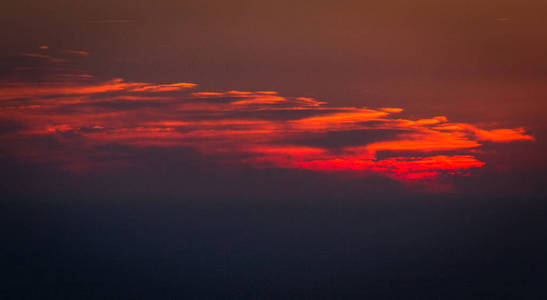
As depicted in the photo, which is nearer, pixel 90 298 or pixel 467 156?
pixel 467 156

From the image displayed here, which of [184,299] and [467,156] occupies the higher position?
[467,156]

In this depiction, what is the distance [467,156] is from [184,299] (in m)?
6.65

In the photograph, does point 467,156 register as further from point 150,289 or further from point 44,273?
point 44,273

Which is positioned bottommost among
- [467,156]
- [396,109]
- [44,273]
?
[44,273]

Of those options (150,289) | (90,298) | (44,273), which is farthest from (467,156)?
(44,273)

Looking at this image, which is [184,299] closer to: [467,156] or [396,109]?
[396,109]

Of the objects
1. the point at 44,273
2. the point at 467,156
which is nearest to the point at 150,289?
the point at 44,273

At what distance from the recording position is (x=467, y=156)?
5863 mm

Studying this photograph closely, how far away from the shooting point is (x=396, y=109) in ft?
18.5

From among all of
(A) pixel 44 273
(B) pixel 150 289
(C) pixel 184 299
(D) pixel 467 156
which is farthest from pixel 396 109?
(A) pixel 44 273

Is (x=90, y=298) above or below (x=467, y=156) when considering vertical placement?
below

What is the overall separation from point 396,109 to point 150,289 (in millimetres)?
6574

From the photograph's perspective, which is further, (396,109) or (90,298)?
(90,298)

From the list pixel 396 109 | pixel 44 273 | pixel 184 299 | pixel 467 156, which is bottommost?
pixel 184 299
